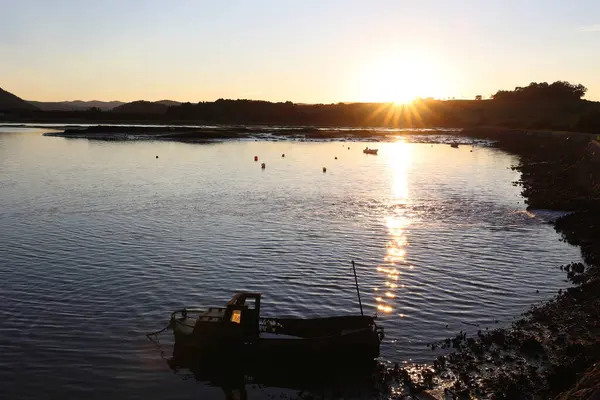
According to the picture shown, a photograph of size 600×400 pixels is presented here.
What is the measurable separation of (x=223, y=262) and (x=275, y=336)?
12.2 meters

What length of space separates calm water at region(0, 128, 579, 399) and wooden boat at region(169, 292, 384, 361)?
4.85 feet

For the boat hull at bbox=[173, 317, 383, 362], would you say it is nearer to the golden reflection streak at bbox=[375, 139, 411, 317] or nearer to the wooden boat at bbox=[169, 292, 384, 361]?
the wooden boat at bbox=[169, 292, 384, 361]

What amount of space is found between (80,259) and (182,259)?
19.0ft

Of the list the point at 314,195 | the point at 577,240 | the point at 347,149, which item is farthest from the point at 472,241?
the point at 347,149

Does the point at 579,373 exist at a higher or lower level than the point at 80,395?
higher

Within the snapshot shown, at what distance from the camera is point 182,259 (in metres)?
32.6

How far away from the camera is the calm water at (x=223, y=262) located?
20859 mm

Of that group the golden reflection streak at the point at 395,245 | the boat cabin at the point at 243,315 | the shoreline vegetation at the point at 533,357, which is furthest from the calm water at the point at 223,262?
the boat cabin at the point at 243,315

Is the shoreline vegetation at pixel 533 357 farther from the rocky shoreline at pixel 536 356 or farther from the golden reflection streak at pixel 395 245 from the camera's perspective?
the golden reflection streak at pixel 395 245

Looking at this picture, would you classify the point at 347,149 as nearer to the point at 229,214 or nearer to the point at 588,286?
the point at 229,214

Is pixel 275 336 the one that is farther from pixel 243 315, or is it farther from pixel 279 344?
pixel 243 315

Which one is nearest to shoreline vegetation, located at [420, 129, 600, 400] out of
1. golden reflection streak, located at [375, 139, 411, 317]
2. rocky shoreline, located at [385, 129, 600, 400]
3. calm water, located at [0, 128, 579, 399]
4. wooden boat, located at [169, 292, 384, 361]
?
rocky shoreline, located at [385, 129, 600, 400]

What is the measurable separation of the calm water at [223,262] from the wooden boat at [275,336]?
1.48 metres

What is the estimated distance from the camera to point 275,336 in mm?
20562
